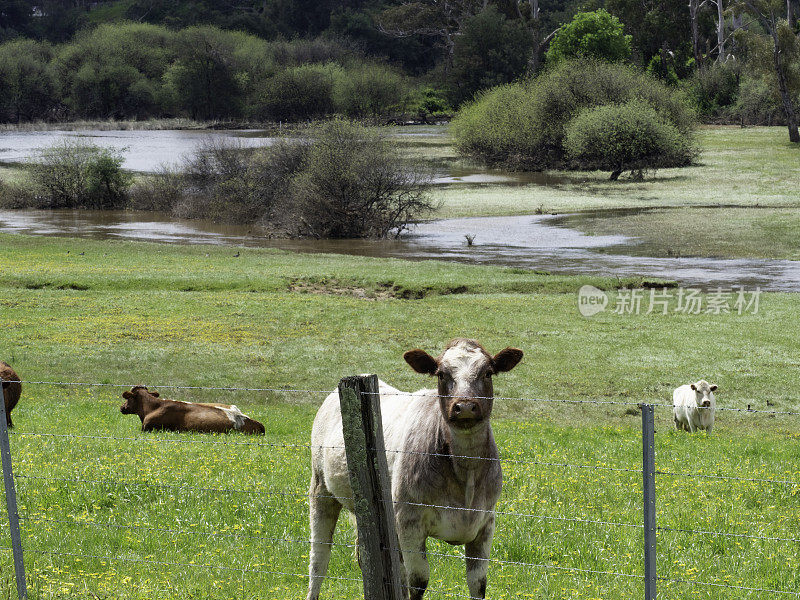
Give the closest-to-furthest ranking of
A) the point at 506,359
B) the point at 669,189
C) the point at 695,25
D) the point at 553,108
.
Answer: the point at 506,359 < the point at 669,189 < the point at 553,108 < the point at 695,25

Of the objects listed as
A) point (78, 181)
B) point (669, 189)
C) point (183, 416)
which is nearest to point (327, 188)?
point (669, 189)

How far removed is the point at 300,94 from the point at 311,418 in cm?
15082

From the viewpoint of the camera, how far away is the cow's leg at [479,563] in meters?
6.61

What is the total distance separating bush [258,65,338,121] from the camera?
160375mm

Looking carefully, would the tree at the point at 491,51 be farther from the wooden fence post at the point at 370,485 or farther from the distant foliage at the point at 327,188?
the wooden fence post at the point at 370,485

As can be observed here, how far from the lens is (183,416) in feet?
54.4

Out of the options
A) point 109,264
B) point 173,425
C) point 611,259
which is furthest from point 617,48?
point 173,425

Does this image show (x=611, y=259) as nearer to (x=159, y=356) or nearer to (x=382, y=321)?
(x=382, y=321)

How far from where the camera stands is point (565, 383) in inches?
938

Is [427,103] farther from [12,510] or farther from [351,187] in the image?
[12,510]

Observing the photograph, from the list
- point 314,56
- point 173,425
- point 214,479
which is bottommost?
point 173,425

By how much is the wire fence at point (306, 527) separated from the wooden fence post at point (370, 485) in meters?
0.67

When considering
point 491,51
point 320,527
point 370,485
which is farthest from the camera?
point 491,51

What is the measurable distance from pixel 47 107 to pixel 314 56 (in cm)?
5814
